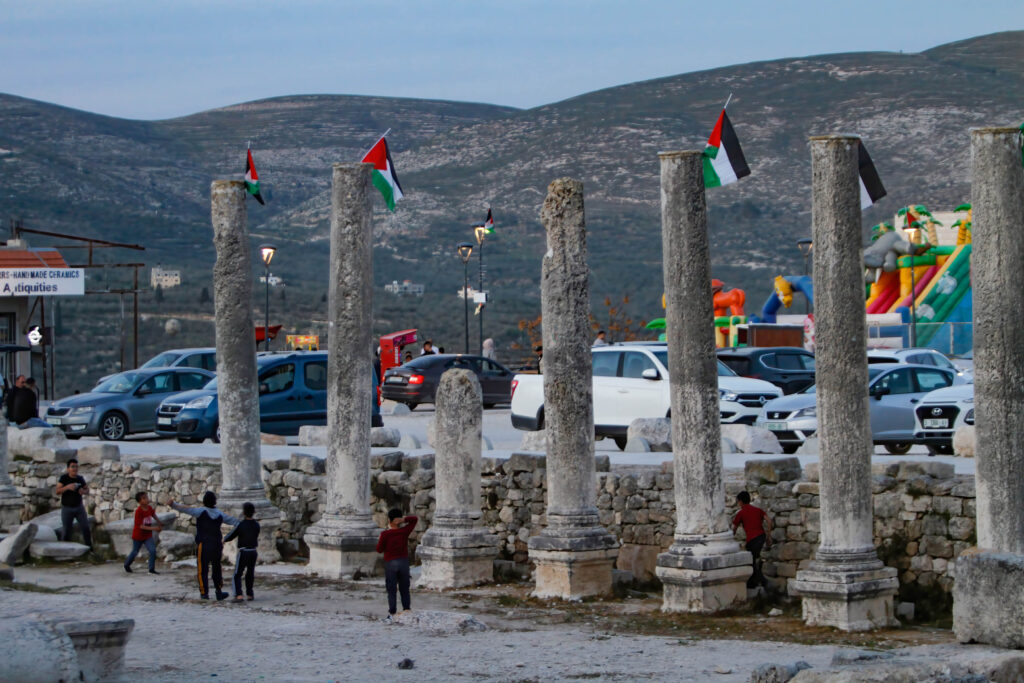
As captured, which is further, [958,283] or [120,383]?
[958,283]

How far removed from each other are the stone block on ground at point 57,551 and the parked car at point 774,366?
36.1 feet

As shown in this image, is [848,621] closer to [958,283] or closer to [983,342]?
[983,342]

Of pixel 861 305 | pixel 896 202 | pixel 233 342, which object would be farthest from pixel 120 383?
pixel 896 202

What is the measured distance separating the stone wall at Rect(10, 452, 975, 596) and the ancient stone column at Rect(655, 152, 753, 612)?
746mm

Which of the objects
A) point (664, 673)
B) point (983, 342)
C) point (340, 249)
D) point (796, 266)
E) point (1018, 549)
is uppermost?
point (796, 266)

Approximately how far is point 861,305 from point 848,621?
2644 mm

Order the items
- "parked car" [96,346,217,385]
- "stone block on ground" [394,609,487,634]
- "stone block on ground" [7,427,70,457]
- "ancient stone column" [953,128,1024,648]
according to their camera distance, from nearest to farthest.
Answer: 1. "ancient stone column" [953,128,1024,648]
2. "stone block on ground" [394,609,487,634]
3. "stone block on ground" [7,427,70,457]
4. "parked car" [96,346,217,385]

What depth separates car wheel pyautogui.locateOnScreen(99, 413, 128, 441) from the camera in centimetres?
2511

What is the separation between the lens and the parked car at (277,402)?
919 inches

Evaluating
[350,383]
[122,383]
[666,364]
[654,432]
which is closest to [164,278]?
[122,383]

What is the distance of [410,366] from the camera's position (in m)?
30.3

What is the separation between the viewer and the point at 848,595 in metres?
11.7

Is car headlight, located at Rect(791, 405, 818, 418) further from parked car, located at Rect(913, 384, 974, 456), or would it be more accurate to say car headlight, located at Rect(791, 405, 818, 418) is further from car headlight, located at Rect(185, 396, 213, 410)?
car headlight, located at Rect(185, 396, 213, 410)

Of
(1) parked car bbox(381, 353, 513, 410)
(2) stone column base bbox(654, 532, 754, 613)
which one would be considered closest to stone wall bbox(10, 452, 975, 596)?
(2) stone column base bbox(654, 532, 754, 613)
